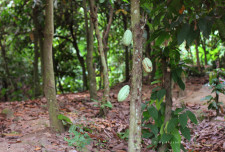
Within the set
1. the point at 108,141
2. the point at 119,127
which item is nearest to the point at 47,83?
the point at 108,141

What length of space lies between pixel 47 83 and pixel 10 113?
1373 millimetres

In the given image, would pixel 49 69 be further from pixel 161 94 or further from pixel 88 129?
pixel 161 94

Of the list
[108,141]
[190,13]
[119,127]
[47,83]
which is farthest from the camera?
[119,127]

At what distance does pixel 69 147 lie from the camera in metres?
2.12

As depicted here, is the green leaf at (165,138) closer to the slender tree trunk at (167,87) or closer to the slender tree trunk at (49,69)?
the slender tree trunk at (167,87)

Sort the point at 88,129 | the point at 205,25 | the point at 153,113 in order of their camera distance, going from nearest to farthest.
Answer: the point at 205,25 → the point at 153,113 → the point at 88,129

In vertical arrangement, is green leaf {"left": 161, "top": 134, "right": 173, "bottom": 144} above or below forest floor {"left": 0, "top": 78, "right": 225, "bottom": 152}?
above

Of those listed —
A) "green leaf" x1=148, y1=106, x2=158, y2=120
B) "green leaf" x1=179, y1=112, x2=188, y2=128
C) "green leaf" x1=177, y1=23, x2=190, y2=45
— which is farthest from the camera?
"green leaf" x1=148, y1=106, x2=158, y2=120

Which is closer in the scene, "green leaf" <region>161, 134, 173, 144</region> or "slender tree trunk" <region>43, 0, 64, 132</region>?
"green leaf" <region>161, 134, 173, 144</region>

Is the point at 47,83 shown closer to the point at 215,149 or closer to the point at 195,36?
the point at 195,36

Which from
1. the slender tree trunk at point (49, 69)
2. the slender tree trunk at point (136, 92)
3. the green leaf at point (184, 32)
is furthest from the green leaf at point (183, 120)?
the slender tree trunk at point (49, 69)

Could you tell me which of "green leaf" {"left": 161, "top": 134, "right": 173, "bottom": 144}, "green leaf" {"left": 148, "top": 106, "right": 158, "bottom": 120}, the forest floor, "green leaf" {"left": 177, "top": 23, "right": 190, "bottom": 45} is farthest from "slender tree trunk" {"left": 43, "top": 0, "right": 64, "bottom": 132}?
"green leaf" {"left": 177, "top": 23, "right": 190, "bottom": 45}

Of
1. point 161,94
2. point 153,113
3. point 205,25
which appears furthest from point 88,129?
point 205,25

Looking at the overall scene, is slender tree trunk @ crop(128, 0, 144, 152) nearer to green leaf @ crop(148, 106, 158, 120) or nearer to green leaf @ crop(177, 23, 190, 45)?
green leaf @ crop(177, 23, 190, 45)
